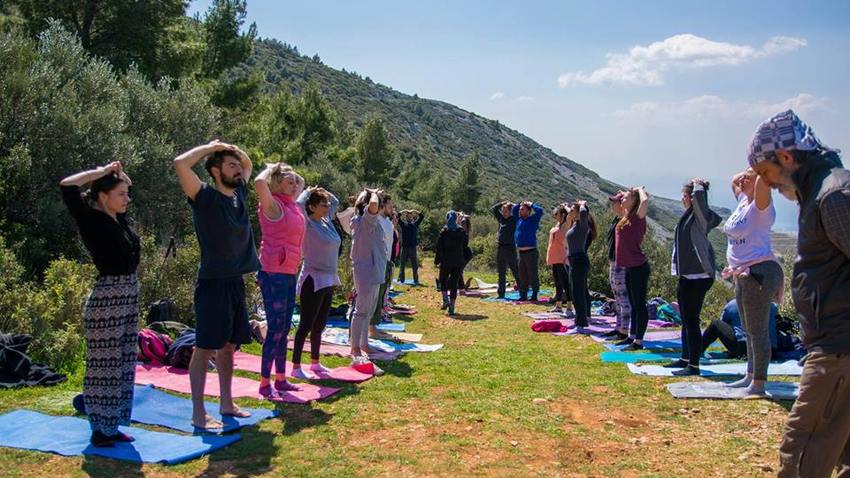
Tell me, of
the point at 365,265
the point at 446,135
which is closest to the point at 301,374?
the point at 365,265

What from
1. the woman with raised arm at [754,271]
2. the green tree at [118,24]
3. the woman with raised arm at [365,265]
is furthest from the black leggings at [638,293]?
the green tree at [118,24]

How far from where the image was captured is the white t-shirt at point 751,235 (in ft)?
20.2

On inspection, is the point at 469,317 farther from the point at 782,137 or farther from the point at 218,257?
the point at 782,137

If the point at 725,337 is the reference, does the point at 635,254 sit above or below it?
above

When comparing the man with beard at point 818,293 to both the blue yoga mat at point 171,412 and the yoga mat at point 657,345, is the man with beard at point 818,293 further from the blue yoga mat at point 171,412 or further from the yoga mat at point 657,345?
the yoga mat at point 657,345

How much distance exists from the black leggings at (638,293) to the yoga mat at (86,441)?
18.7 ft

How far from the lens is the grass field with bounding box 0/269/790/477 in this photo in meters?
4.59

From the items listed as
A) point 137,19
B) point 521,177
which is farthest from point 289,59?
point 137,19

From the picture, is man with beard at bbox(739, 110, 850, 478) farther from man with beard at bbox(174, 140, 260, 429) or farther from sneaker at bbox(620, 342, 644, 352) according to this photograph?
sneaker at bbox(620, 342, 644, 352)

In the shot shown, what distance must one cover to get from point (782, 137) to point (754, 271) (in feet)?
10.2

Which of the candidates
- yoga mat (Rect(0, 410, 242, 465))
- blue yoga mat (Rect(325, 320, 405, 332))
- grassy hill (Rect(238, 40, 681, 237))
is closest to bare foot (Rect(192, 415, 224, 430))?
yoga mat (Rect(0, 410, 242, 465))

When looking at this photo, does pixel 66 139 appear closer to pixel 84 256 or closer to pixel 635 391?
pixel 84 256

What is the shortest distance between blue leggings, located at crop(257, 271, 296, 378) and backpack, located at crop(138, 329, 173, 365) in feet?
5.32

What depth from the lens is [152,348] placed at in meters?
7.33
